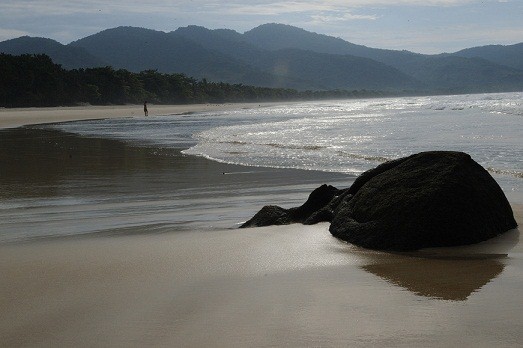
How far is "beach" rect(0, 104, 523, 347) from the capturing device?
12.2ft

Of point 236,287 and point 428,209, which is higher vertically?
point 428,209

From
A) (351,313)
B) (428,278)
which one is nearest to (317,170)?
(428,278)

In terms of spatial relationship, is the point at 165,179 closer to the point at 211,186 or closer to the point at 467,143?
the point at 211,186

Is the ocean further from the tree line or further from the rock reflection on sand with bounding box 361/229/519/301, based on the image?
the tree line

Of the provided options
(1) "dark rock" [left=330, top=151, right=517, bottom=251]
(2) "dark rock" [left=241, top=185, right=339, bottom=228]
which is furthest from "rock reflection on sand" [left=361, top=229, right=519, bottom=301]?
(2) "dark rock" [left=241, top=185, right=339, bottom=228]

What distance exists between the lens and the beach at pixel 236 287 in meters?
3.72

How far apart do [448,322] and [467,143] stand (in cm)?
1770

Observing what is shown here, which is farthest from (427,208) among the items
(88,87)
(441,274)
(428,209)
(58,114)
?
(88,87)

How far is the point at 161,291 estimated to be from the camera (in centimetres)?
467

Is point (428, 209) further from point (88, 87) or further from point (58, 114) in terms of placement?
point (88, 87)

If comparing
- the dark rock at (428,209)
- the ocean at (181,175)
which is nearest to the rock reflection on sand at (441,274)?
the dark rock at (428,209)

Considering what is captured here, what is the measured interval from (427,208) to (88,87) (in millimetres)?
95352

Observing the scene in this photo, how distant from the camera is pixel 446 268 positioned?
206 inches

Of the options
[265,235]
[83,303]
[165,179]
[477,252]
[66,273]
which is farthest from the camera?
[165,179]
